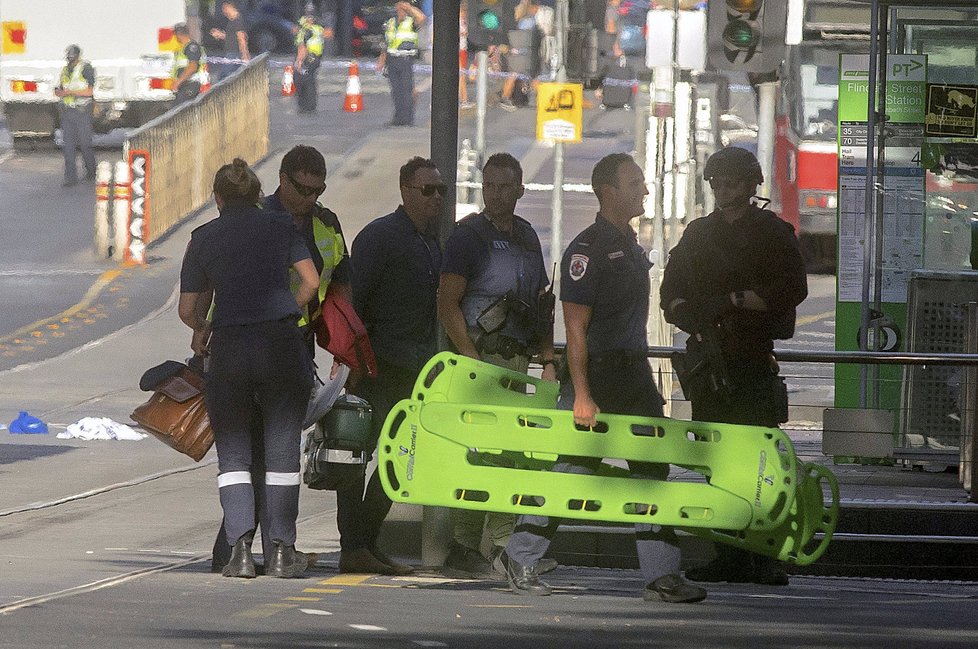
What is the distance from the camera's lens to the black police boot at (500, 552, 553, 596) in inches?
327

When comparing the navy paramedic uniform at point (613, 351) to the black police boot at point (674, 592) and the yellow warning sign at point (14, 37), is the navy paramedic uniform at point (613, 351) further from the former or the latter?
the yellow warning sign at point (14, 37)

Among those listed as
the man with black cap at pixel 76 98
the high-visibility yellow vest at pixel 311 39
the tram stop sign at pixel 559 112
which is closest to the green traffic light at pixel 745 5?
the tram stop sign at pixel 559 112

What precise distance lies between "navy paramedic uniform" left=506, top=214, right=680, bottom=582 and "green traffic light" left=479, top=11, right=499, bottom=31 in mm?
15615

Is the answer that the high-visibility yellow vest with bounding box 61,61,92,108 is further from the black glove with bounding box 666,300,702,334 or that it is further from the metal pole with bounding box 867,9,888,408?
the black glove with bounding box 666,300,702,334

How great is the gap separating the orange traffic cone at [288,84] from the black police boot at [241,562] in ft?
113

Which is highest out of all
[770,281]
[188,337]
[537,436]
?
[770,281]

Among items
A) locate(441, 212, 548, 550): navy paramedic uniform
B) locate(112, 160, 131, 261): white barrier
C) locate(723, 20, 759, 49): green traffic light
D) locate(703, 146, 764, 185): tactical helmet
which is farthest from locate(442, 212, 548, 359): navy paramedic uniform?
locate(112, 160, 131, 261): white barrier

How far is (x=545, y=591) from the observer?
8.30 metres

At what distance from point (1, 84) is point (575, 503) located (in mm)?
26680

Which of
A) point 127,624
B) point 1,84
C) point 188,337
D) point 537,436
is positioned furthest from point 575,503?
point 1,84

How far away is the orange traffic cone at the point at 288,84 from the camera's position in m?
43.2

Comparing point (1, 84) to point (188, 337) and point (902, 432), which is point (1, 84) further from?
point (902, 432)

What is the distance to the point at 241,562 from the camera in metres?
8.53

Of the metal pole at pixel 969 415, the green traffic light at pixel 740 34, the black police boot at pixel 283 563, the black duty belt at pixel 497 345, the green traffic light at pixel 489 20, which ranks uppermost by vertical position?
the green traffic light at pixel 489 20
